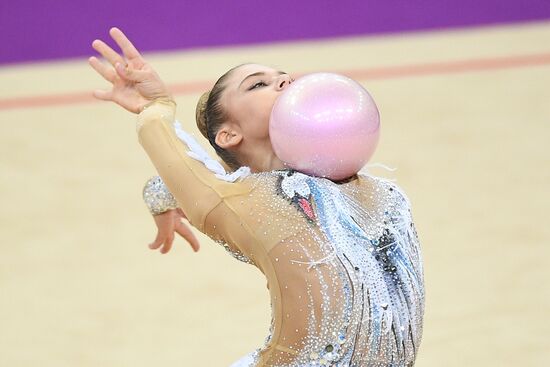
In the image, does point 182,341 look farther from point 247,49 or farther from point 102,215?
point 247,49

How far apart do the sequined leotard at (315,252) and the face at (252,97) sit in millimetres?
101

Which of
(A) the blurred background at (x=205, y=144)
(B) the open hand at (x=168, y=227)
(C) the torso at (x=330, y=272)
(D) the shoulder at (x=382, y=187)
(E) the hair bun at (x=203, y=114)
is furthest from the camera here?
(A) the blurred background at (x=205, y=144)

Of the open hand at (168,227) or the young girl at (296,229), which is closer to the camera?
the young girl at (296,229)

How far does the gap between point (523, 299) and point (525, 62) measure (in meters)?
2.40

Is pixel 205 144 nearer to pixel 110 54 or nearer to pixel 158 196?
pixel 158 196

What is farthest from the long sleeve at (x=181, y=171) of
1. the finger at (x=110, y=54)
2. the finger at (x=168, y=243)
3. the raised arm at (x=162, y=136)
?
the finger at (x=168, y=243)

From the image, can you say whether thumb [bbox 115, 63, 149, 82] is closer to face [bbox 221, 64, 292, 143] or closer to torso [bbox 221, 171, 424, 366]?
face [bbox 221, 64, 292, 143]

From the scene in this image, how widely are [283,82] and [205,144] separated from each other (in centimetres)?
243

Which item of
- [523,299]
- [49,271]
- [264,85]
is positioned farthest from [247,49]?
[264,85]

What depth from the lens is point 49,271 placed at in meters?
3.36

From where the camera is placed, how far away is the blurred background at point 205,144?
9.83ft

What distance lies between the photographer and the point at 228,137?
174cm

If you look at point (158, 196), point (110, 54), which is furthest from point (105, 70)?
point (158, 196)

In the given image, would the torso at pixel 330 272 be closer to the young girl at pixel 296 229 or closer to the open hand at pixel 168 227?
the young girl at pixel 296 229
